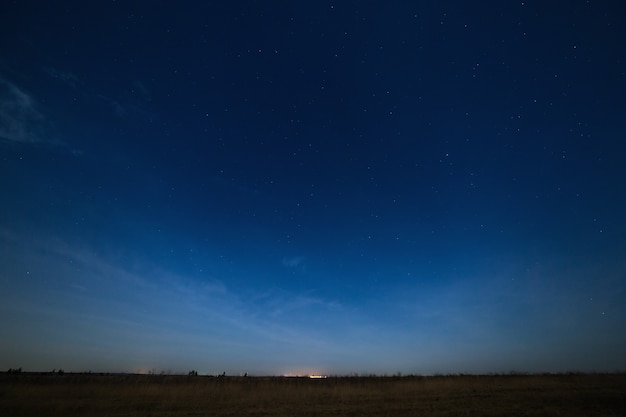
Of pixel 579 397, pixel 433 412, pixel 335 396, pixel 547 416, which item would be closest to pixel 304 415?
pixel 433 412

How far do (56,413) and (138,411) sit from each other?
3.93m

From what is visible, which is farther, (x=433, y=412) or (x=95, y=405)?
(x=95, y=405)

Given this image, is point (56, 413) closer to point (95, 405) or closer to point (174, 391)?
point (95, 405)

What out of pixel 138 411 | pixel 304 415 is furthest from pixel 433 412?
pixel 138 411

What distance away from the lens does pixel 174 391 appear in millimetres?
25891

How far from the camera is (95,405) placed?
19.8 meters

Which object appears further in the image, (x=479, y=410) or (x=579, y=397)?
(x=579, y=397)

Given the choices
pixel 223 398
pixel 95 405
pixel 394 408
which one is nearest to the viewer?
pixel 394 408

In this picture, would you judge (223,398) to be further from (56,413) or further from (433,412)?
(433,412)

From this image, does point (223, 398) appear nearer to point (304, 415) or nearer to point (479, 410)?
point (304, 415)

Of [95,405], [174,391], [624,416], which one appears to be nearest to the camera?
[624,416]

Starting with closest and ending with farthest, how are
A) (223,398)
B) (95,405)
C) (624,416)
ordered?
(624,416)
(95,405)
(223,398)

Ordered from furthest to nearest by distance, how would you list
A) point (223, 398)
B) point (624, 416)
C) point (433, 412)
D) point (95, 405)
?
point (223, 398) → point (95, 405) → point (433, 412) → point (624, 416)

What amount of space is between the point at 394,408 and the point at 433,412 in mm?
2231
